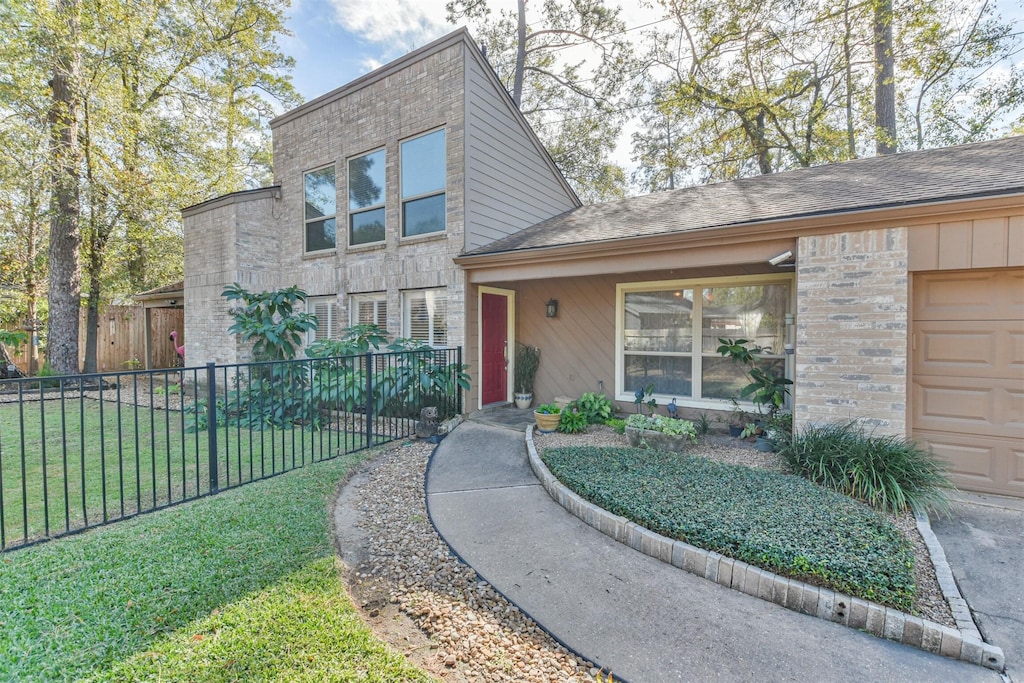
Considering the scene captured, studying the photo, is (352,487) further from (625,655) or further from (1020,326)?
(1020,326)

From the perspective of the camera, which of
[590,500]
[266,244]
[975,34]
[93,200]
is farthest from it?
[93,200]

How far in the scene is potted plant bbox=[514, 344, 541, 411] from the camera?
25.6 feet

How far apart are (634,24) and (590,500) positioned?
15.0m

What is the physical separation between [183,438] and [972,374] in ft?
24.1

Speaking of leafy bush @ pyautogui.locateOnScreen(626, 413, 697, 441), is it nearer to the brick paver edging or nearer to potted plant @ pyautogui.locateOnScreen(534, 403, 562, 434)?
potted plant @ pyautogui.locateOnScreen(534, 403, 562, 434)

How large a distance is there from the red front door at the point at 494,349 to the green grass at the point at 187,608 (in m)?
4.19

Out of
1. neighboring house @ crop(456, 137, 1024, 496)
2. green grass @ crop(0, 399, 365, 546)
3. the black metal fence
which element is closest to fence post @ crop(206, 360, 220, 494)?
the black metal fence

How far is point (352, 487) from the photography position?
172 inches

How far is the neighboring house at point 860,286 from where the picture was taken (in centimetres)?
396

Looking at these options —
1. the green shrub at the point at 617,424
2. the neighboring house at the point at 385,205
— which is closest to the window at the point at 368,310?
the neighboring house at the point at 385,205

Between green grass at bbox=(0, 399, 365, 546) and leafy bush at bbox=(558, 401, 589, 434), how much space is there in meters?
2.68

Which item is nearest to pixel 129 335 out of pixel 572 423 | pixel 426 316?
pixel 426 316

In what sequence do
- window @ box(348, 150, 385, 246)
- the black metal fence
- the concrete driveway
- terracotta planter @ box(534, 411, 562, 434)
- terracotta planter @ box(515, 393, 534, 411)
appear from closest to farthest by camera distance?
1. the concrete driveway
2. the black metal fence
3. terracotta planter @ box(534, 411, 562, 434)
4. terracotta planter @ box(515, 393, 534, 411)
5. window @ box(348, 150, 385, 246)

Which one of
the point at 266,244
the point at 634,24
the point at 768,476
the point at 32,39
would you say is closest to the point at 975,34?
the point at 634,24
